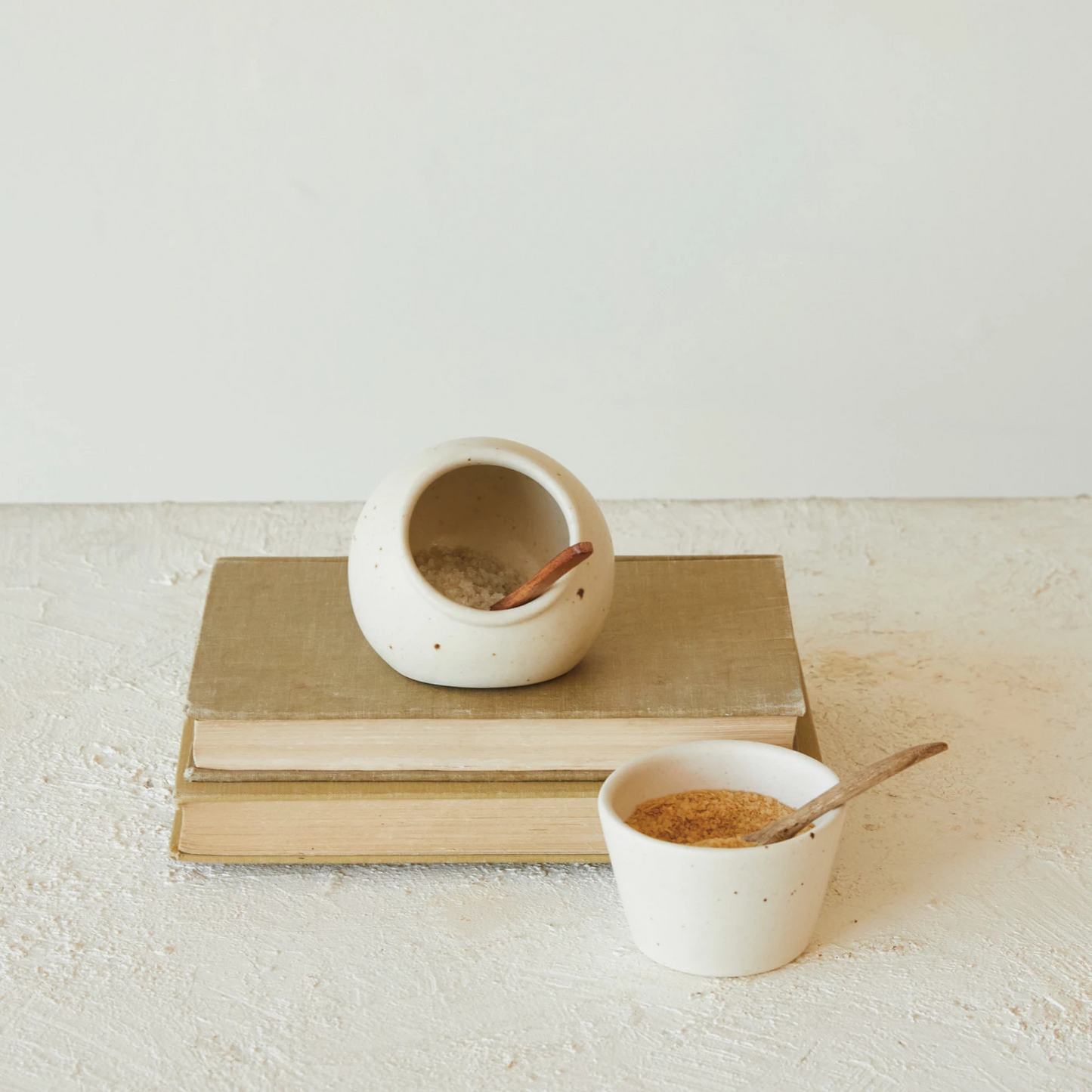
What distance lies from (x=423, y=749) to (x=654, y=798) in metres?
0.19

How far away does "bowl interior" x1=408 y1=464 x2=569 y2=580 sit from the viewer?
1149 millimetres

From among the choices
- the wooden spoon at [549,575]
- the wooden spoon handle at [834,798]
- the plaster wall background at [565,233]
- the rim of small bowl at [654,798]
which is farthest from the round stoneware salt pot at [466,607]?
the plaster wall background at [565,233]

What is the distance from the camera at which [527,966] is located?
98 centimetres

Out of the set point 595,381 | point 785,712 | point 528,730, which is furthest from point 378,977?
point 595,381

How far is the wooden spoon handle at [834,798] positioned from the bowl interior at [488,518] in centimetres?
31

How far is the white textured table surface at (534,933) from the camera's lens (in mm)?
892

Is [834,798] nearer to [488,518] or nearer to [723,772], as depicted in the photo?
[723,772]

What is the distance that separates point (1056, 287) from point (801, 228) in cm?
41

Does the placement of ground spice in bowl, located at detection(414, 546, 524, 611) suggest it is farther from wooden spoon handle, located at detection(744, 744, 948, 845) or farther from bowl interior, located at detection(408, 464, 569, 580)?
wooden spoon handle, located at detection(744, 744, 948, 845)

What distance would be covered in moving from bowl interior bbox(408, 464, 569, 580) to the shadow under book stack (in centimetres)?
12

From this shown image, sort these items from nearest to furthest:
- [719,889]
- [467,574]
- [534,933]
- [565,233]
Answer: [719,889] → [534,933] → [467,574] → [565,233]

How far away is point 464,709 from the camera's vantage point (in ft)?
3.43

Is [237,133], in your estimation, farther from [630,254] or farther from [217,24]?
[630,254]

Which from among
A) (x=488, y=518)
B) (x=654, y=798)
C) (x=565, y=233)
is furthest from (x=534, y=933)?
(x=565, y=233)
